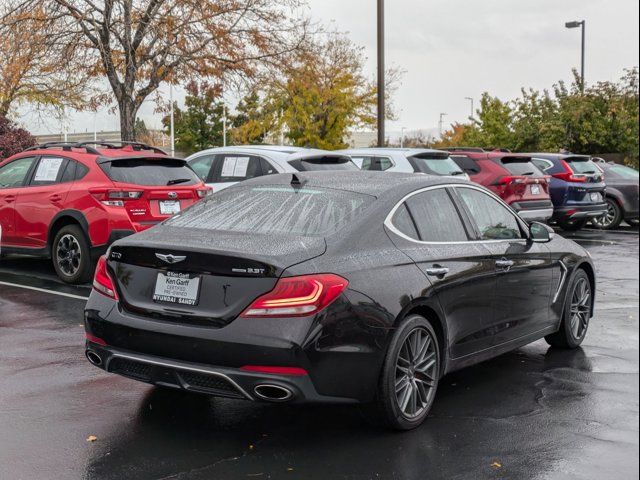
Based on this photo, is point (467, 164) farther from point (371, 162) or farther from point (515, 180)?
point (371, 162)

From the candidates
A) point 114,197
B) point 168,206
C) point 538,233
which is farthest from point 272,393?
point 168,206

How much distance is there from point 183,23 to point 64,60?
2980mm

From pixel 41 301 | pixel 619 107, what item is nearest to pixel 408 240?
pixel 41 301

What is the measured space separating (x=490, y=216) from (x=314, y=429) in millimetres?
2259

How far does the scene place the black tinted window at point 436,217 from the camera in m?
5.63

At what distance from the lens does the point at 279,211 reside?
5.43m

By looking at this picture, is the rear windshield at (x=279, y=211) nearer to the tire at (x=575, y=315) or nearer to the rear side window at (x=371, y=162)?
the tire at (x=575, y=315)

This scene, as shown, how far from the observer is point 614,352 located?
732 cm

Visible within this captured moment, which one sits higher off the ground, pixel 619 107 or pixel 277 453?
pixel 619 107

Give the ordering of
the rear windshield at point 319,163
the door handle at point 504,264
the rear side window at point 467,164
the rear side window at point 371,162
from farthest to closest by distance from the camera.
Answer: the rear side window at point 467,164, the rear side window at point 371,162, the rear windshield at point 319,163, the door handle at point 504,264

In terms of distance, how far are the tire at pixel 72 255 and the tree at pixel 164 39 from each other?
1005 centimetres

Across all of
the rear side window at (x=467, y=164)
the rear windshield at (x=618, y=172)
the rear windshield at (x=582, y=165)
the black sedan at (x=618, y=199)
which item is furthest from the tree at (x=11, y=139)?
the rear windshield at (x=618, y=172)

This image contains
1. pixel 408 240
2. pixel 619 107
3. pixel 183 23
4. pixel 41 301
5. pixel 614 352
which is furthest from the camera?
pixel 619 107

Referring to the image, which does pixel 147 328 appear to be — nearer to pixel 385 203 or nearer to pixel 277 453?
pixel 277 453
